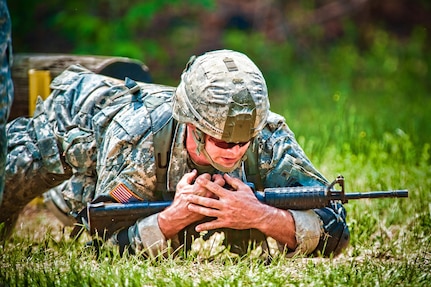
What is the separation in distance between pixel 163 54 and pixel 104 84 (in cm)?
568

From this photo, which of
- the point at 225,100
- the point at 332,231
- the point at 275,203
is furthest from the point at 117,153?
the point at 332,231

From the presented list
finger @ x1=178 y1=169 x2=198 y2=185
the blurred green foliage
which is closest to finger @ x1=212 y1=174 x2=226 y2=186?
finger @ x1=178 y1=169 x2=198 y2=185

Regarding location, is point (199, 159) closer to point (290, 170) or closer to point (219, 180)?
point (219, 180)

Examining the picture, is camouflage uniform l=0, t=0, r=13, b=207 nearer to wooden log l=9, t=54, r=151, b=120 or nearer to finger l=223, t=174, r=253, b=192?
finger l=223, t=174, r=253, b=192

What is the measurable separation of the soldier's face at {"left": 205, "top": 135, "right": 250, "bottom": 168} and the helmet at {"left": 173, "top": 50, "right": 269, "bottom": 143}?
72 millimetres

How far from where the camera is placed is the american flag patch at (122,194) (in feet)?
13.7

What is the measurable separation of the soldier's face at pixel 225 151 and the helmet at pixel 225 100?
72 millimetres

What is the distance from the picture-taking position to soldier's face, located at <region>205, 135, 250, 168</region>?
4020 mm

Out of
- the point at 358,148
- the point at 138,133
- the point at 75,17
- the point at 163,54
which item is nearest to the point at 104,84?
the point at 138,133

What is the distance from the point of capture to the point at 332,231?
171 inches

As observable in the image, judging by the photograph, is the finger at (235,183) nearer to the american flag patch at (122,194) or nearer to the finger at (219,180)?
the finger at (219,180)

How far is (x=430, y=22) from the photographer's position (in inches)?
490

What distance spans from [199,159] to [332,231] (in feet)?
2.62

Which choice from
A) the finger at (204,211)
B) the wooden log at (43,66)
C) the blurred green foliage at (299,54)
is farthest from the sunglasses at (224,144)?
the blurred green foliage at (299,54)
